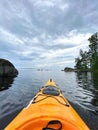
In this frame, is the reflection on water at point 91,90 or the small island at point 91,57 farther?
the small island at point 91,57

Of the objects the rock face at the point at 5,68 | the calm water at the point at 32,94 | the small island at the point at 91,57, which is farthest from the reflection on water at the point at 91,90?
the small island at the point at 91,57

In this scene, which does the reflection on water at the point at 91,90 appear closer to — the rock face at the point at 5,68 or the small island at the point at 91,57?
the rock face at the point at 5,68

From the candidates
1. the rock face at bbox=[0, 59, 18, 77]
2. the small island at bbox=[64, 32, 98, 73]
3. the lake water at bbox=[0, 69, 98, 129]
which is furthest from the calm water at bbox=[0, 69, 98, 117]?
the small island at bbox=[64, 32, 98, 73]

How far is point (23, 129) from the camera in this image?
4.86m

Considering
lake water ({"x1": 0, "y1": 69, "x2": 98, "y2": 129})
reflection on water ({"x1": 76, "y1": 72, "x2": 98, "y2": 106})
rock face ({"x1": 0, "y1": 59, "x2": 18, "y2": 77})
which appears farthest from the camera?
rock face ({"x1": 0, "y1": 59, "x2": 18, "y2": 77})

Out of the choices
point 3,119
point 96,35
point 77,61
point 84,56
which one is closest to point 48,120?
point 3,119

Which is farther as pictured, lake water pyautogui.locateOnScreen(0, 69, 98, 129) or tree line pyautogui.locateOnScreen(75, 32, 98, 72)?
tree line pyautogui.locateOnScreen(75, 32, 98, 72)

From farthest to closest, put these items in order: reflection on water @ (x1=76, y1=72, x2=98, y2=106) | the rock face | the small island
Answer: the small island, the rock face, reflection on water @ (x1=76, y1=72, x2=98, y2=106)

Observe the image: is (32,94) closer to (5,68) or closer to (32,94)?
(32,94)

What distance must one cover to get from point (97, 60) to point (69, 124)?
74.2 m

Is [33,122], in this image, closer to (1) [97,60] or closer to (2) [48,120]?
(2) [48,120]

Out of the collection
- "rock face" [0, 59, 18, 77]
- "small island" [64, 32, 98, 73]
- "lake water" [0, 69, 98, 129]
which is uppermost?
"small island" [64, 32, 98, 73]

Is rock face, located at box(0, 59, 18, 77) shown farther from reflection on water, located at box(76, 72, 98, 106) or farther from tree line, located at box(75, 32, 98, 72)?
tree line, located at box(75, 32, 98, 72)

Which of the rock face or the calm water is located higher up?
the rock face
